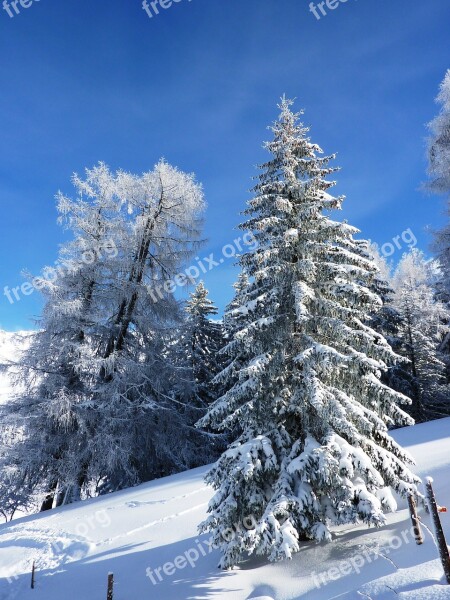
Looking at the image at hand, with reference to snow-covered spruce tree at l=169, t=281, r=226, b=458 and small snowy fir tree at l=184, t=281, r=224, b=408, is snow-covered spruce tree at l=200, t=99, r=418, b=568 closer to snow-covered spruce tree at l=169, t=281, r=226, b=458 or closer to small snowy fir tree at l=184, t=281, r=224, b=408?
snow-covered spruce tree at l=169, t=281, r=226, b=458

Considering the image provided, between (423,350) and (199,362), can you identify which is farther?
(423,350)

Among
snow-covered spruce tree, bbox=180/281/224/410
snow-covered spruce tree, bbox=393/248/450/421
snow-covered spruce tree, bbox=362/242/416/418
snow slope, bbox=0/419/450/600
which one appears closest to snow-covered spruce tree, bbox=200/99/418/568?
snow slope, bbox=0/419/450/600

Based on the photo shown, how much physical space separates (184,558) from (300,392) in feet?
14.7

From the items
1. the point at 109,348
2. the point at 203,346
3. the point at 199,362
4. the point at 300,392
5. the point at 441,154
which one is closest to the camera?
the point at 300,392

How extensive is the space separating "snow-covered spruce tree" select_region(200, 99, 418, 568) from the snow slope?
550mm

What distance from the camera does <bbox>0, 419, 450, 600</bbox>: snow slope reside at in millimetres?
5840

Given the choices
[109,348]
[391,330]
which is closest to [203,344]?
[109,348]

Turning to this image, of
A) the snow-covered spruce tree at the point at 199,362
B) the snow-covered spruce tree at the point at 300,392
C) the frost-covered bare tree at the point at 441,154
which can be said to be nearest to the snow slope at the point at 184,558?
the snow-covered spruce tree at the point at 300,392

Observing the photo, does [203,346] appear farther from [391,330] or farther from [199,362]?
[391,330]

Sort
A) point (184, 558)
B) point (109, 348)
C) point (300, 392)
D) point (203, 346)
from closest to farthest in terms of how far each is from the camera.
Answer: point (300, 392) → point (184, 558) → point (109, 348) → point (203, 346)

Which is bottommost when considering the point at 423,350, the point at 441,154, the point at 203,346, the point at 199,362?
the point at 423,350

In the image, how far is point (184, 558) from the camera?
8109mm

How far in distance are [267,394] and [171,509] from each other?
567 cm

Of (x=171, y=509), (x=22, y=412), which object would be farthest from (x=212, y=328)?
(x=171, y=509)
